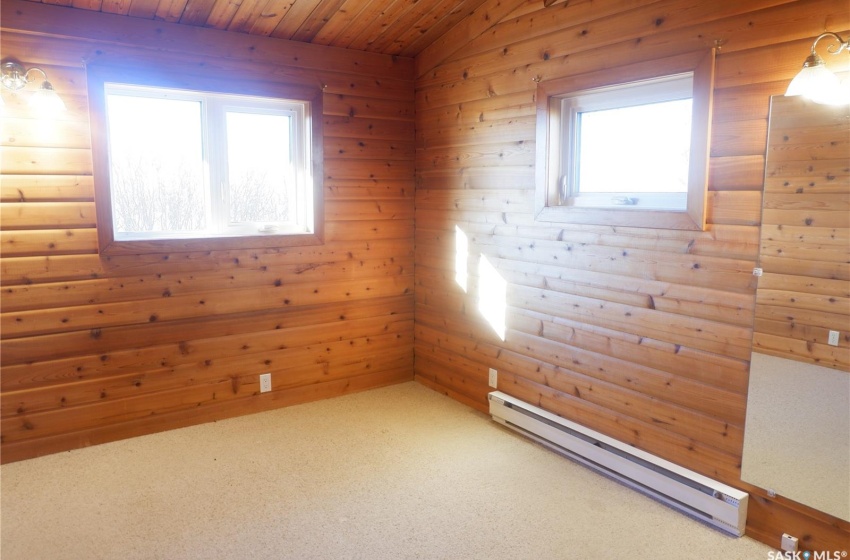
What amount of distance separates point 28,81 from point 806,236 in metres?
3.39

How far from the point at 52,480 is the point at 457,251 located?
97.6 inches

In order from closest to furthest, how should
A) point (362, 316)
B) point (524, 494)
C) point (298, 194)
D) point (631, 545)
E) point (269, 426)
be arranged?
1. point (631, 545)
2. point (524, 494)
3. point (269, 426)
4. point (298, 194)
5. point (362, 316)

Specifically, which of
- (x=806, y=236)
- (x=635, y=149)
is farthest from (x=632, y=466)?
(x=635, y=149)

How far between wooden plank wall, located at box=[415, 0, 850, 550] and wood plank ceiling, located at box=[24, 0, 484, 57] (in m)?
0.20

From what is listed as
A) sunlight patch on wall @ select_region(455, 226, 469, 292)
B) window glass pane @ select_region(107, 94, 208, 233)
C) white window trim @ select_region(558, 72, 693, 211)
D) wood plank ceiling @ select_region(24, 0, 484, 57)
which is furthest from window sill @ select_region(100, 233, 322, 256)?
white window trim @ select_region(558, 72, 693, 211)

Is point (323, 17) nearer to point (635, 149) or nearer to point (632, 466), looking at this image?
point (635, 149)

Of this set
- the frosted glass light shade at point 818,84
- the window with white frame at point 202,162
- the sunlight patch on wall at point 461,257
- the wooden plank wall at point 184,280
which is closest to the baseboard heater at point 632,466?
the sunlight patch on wall at point 461,257

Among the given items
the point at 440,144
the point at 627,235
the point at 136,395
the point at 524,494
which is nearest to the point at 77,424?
the point at 136,395

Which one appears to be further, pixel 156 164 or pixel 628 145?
pixel 156 164

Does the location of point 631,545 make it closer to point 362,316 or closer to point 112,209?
point 362,316

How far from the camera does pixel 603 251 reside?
9.63ft

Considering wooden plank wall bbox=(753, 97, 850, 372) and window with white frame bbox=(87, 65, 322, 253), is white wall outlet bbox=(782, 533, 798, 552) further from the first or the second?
window with white frame bbox=(87, 65, 322, 253)

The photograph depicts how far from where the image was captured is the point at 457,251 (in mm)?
3896

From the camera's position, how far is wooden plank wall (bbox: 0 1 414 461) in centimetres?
300
